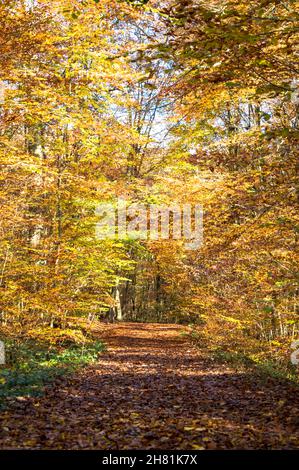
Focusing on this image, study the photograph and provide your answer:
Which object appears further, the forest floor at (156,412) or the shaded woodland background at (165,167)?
the shaded woodland background at (165,167)

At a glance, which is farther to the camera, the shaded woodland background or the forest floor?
the shaded woodland background

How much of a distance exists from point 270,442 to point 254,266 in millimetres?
6611

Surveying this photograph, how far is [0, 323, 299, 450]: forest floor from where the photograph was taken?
5336mm

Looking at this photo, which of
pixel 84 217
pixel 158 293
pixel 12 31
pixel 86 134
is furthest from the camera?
pixel 158 293

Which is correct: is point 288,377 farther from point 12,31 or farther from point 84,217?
point 12,31

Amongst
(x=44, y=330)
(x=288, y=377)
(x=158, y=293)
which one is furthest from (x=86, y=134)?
(x=158, y=293)

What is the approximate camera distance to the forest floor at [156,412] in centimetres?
534

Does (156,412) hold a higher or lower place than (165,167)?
lower

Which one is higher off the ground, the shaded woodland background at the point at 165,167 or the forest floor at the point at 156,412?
the shaded woodland background at the point at 165,167

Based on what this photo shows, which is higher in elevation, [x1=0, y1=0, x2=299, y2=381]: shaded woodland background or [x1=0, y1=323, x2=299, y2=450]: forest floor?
[x1=0, y1=0, x2=299, y2=381]: shaded woodland background

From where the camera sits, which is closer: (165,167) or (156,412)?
(156,412)

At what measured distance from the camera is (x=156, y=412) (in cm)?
682
